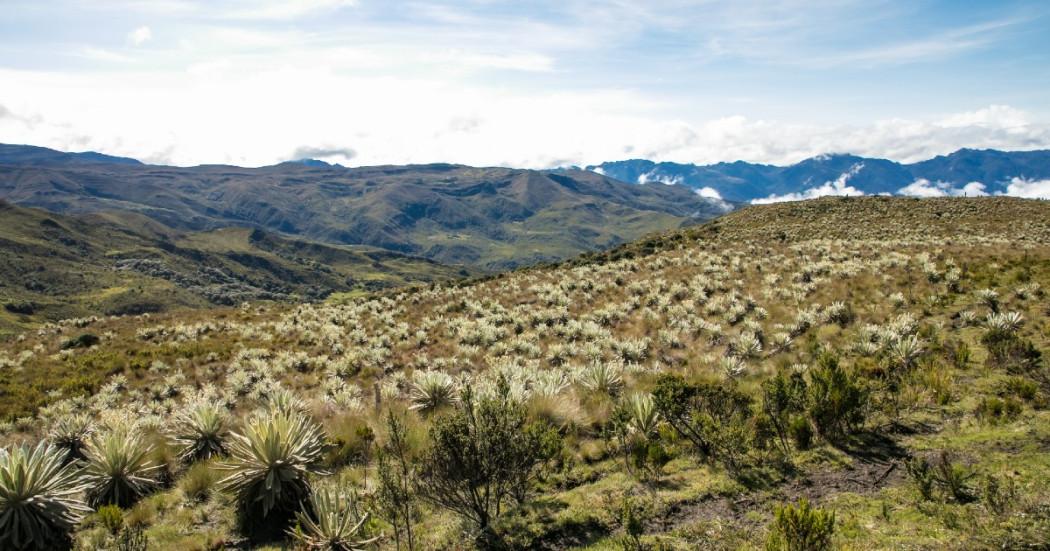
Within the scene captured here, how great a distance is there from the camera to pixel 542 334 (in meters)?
21.8

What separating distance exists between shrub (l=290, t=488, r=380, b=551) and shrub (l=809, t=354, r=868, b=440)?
7.48 meters

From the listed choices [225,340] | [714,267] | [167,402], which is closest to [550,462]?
[167,402]

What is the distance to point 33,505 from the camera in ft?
19.9

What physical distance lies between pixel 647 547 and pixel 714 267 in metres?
26.7

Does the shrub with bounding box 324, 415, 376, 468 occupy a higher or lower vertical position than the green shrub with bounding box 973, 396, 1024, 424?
lower

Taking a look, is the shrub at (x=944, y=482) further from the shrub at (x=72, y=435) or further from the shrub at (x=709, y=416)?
the shrub at (x=72, y=435)

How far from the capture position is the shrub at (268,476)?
691cm

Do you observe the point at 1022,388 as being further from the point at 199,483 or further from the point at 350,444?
the point at 199,483

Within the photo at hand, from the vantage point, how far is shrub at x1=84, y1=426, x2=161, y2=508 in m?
7.73

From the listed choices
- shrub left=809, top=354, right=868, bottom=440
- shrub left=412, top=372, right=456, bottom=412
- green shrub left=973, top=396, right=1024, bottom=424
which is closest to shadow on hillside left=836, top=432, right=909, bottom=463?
shrub left=809, top=354, right=868, bottom=440

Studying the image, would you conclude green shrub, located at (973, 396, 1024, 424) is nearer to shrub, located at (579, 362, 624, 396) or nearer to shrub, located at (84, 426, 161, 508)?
shrub, located at (579, 362, 624, 396)

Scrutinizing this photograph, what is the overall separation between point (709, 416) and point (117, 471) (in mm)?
9738

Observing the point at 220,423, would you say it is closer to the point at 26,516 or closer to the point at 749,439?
the point at 26,516

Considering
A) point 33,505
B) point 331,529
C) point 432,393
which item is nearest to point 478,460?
point 331,529
